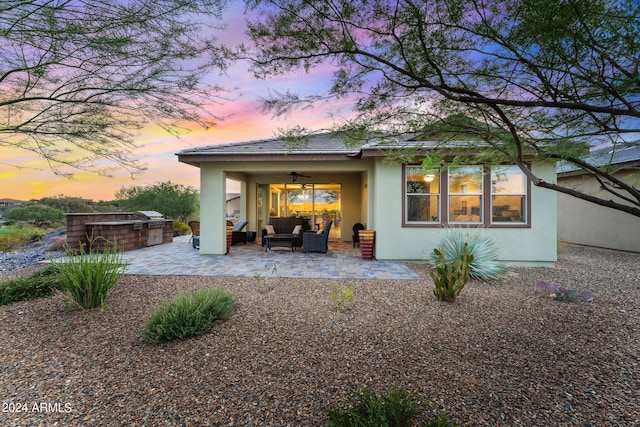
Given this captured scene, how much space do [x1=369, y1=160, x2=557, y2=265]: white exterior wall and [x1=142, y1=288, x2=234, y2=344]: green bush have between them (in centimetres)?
530

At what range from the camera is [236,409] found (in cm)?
214

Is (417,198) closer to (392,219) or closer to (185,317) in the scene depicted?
(392,219)

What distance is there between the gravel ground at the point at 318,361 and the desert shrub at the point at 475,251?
4.08 ft

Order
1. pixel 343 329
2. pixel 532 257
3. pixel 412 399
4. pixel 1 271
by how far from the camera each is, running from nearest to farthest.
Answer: pixel 412 399 → pixel 343 329 → pixel 1 271 → pixel 532 257

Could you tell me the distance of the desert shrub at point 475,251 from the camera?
19.2 ft

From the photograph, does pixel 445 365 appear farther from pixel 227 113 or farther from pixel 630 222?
pixel 630 222

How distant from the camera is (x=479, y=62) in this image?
9.74 ft

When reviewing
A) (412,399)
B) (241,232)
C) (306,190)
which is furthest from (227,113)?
(306,190)

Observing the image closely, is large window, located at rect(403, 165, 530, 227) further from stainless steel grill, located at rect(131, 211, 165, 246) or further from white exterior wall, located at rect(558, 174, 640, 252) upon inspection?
stainless steel grill, located at rect(131, 211, 165, 246)

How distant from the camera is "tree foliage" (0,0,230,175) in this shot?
11.3ft

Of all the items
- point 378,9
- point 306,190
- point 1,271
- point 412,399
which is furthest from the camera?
point 306,190

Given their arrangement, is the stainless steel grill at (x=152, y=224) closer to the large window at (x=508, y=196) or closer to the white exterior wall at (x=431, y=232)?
the white exterior wall at (x=431, y=232)

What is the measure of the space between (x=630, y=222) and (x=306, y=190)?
12021 millimetres

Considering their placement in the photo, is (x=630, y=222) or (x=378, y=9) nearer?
(x=378, y=9)
